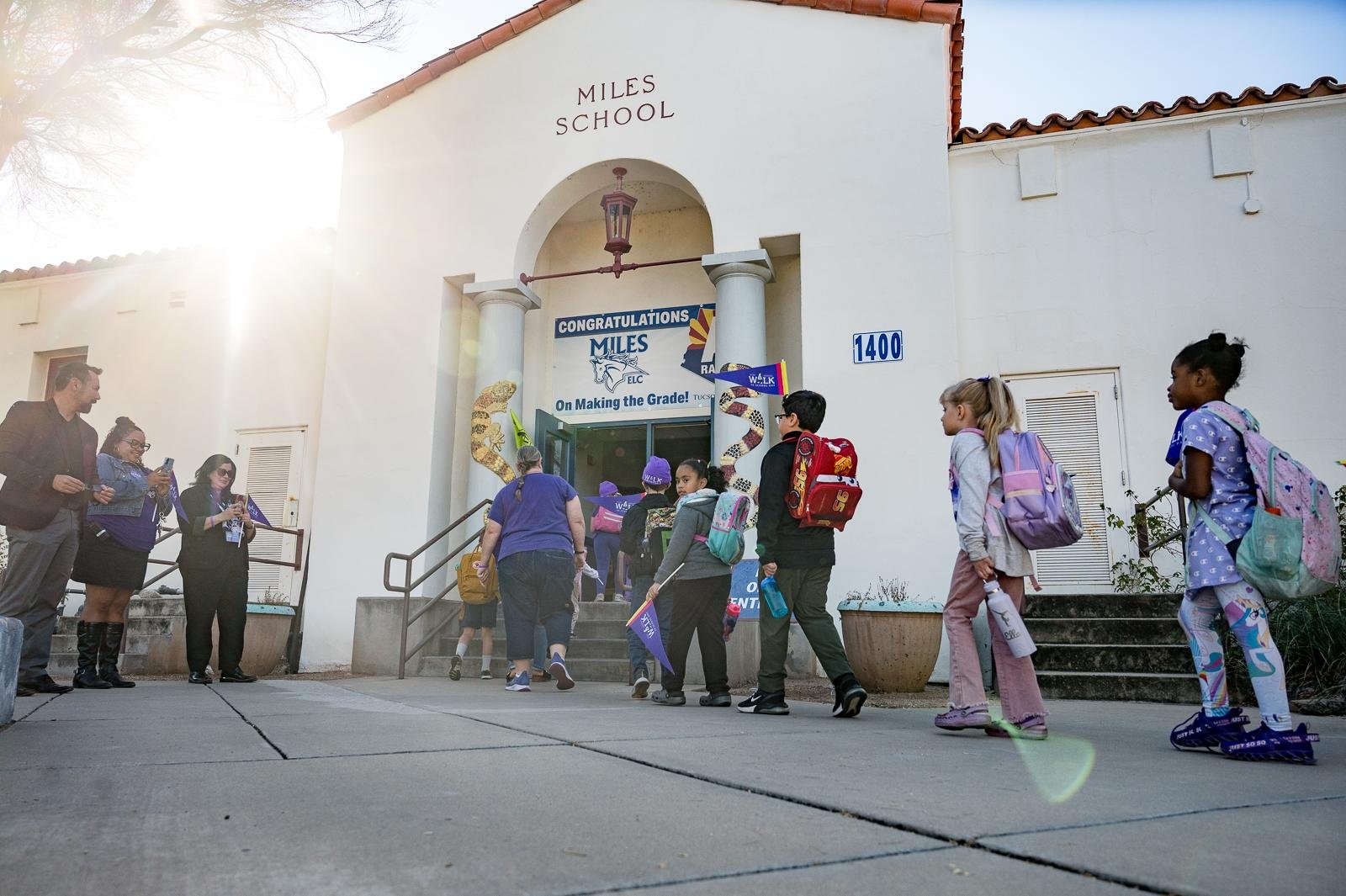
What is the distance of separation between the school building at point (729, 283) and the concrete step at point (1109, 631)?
1.33m

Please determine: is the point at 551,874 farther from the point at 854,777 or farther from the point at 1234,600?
the point at 1234,600

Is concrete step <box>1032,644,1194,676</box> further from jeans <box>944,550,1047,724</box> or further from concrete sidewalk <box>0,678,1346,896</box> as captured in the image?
jeans <box>944,550,1047,724</box>

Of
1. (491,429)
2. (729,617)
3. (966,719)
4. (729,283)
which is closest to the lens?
(966,719)

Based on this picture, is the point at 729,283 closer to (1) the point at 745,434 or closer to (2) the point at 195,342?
(1) the point at 745,434

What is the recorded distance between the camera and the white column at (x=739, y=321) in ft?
33.1

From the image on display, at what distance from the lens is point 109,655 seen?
6.70 m

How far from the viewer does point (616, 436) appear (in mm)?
12555

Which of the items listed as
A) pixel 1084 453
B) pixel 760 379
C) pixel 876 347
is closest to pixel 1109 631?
pixel 1084 453

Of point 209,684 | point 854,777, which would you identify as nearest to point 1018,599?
point 854,777

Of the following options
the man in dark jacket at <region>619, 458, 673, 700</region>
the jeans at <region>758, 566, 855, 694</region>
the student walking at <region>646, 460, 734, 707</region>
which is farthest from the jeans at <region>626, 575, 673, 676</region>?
the jeans at <region>758, 566, 855, 694</region>

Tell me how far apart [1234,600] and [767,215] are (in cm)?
740

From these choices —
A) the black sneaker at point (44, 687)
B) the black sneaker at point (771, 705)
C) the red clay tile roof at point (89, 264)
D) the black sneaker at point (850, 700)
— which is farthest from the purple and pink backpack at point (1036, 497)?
the red clay tile roof at point (89, 264)

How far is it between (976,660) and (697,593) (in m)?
2.04

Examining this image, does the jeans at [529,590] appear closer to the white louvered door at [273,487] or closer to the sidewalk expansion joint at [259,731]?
the sidewalk expansion joint at [259,731]
